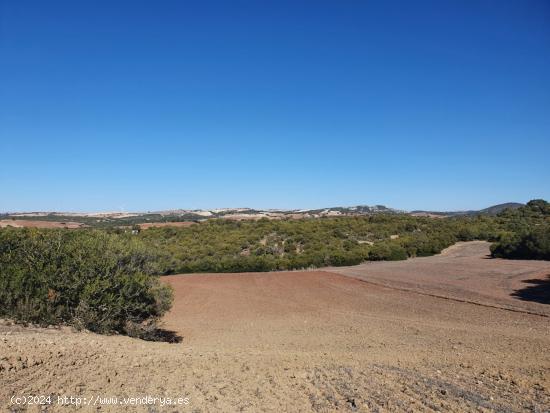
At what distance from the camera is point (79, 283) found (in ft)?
36.9

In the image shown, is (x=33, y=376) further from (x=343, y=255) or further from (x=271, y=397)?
(x=343, y=255)

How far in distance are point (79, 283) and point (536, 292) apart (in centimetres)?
1732

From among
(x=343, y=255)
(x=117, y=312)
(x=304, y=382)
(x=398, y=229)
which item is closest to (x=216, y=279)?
(x=343, y=255)

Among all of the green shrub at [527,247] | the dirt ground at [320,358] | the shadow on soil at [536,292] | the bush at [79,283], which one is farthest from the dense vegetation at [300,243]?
the shadow on soil at [536,292]

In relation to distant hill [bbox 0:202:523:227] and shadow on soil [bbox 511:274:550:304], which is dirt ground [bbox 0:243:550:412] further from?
distant hill [bbox 0:202:523:227]

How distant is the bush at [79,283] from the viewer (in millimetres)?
10797

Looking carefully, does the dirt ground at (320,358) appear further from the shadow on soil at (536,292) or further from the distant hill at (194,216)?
the distant hill at (194,216)

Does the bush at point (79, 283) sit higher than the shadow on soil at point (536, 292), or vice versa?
the bush at point (79, 283)

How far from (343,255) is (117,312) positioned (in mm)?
→ 22943

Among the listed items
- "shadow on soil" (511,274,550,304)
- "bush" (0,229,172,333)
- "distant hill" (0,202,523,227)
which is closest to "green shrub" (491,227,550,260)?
"shadow on soil" (511,274,550,304)

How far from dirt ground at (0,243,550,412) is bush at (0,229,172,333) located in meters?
0.79

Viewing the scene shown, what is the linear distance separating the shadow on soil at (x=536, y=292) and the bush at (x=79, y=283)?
13654mm

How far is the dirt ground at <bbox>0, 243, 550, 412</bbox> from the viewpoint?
6.18 m

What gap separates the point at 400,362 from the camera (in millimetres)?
8734
